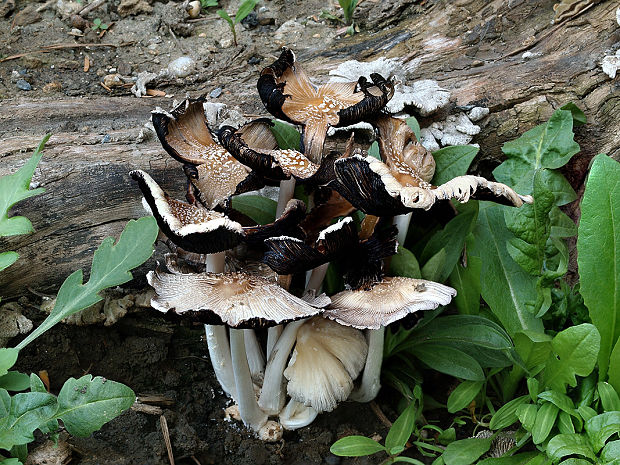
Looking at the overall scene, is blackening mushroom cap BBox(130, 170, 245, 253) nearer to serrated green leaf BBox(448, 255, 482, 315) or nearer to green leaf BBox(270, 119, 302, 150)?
green leaf BBox(270, 119, 302, 150)

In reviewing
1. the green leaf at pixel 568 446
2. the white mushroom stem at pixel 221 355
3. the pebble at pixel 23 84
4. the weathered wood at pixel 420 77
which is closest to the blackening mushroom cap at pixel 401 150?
the weathered wood at pixel 420 77

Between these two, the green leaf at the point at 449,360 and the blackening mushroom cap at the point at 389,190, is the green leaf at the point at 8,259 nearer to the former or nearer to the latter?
the blackening mushroom cap at the point at 389,190

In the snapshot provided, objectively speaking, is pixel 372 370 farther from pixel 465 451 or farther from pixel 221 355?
pixel 221 355

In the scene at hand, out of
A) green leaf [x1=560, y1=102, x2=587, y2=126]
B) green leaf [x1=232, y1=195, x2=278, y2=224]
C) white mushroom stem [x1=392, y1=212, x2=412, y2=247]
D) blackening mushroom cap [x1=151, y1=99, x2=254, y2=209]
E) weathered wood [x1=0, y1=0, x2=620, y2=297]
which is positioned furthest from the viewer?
green leaf [x1=560, y1=102, x2=587, y2=126]

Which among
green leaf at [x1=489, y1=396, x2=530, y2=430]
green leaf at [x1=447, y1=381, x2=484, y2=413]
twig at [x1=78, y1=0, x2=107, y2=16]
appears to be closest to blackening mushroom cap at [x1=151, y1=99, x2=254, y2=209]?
green leaf at [x1=447, y1=381, x2=484, y2=413]

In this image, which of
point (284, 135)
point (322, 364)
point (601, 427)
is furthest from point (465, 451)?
point (284, 135)

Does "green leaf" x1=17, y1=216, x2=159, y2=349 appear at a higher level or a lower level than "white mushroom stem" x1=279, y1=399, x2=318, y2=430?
higher
